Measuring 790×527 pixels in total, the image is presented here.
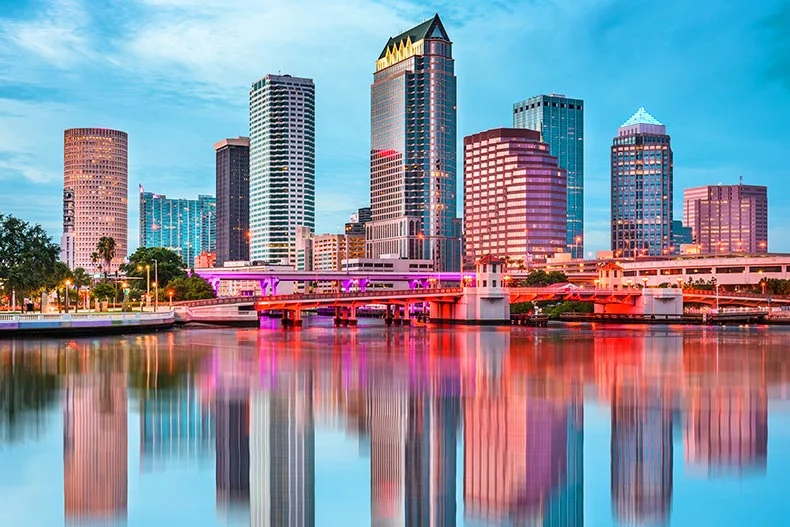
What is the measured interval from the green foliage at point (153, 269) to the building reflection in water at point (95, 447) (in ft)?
358

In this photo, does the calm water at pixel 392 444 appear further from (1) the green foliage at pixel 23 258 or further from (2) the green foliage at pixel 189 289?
(2) the green foliage at pixel 189 289

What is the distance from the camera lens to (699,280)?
191 m

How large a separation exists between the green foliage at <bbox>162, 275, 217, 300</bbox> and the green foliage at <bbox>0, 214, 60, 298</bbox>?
43927 mm

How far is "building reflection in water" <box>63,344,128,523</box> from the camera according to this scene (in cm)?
2386

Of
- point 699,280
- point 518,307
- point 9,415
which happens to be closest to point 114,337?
point 9,415

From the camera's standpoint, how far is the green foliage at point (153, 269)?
158 metres

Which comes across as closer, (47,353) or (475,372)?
(475,372)

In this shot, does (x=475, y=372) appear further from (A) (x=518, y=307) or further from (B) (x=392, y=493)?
(A) (x=518, y=307)

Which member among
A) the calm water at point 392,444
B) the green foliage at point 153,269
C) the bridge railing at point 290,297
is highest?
the green foliage at point 153,269

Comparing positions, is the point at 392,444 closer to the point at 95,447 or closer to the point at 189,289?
the point at 95,447

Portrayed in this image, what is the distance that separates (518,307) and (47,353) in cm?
11167

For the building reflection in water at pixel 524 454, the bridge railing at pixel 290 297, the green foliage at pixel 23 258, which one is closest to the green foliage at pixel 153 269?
the bridge railing at pixel 290 297

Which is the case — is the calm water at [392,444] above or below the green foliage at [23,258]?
below

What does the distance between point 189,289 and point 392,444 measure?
124m
